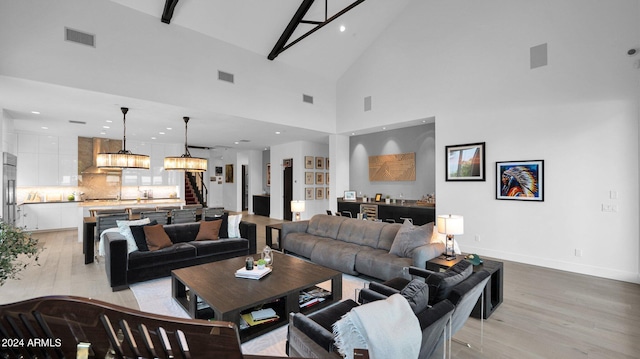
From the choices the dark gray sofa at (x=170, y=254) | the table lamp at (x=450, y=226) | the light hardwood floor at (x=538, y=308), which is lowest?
the light hardwood floor at (x=538, y=308)

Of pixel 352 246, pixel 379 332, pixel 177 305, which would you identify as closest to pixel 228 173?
pixel 352 246

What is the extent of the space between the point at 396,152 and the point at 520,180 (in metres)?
3.23

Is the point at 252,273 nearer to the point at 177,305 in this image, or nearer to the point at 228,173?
the point at 177,305

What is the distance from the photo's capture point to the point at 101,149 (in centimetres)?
882

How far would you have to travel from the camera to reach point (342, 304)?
2430 mm

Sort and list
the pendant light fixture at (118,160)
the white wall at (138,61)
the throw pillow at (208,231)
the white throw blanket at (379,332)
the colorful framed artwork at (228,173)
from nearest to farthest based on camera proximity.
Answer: the white throw blanket at (379,332)
the white wall at (138,61)
the throw pillow at (208,231)
the pendant light fixture at (118,160)
the colorful framed artwork at (228,173)

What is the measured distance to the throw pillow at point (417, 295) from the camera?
1814 mm

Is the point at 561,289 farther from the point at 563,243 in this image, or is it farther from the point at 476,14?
the point at 476,14

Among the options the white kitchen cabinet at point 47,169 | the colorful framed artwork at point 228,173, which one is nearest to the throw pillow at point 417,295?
the white kitchen cabinet at point 47,169

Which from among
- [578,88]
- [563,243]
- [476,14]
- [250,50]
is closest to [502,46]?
[476,14]

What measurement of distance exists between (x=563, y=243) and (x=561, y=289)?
1.26m

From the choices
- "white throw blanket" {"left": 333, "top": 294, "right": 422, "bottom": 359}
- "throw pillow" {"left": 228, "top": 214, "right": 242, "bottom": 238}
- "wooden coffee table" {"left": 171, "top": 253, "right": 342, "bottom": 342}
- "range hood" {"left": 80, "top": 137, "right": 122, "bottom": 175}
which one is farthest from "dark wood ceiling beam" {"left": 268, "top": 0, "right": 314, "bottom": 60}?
"white throw blanket" {"left": 333, "top": 294, "right": 422, "bottom": 359}

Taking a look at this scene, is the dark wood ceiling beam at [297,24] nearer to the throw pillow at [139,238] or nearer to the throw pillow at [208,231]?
the throw pillow at [208,231]

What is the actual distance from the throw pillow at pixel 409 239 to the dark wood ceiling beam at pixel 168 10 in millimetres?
5197
